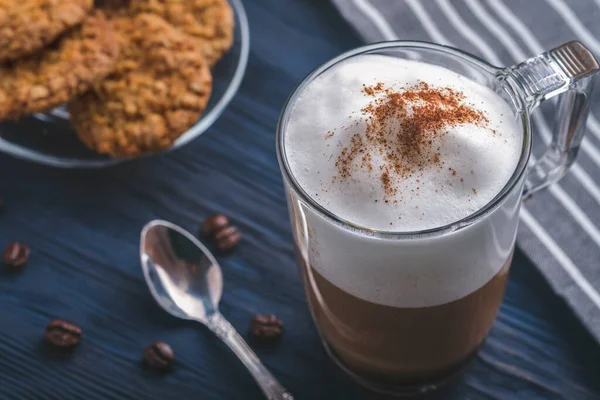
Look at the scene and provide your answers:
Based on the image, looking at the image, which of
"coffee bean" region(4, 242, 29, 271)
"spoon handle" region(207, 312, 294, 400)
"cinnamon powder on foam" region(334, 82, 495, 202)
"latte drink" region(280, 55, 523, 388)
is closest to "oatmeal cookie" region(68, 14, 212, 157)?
Answer: "coffee bean" region(4, 242, 29, 271)

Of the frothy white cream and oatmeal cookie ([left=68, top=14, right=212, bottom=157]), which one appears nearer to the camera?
the frothy white cream

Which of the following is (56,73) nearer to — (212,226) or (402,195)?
(212,226)

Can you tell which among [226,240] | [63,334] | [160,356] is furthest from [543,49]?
[63,334]

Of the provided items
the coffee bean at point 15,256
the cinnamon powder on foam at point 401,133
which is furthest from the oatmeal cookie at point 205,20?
the cinnamon powder on foam at point 401,133

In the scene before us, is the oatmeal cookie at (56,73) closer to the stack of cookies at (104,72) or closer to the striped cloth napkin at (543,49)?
the stack of cookies at (104,72)

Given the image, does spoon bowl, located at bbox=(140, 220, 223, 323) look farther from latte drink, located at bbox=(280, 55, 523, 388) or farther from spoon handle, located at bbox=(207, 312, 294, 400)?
latte drink, located at bbox=(280, 55, 523, 388)
